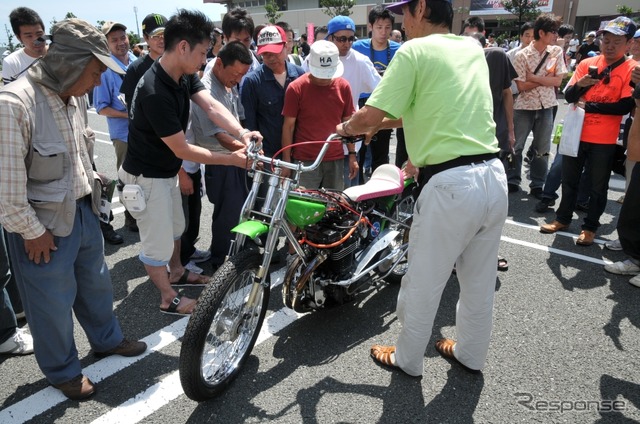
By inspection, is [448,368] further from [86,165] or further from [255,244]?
[86,165]

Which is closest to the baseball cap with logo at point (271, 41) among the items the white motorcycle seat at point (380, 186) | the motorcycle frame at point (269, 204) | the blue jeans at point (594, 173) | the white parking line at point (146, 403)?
the white motorcycle seat at point (380, 186)

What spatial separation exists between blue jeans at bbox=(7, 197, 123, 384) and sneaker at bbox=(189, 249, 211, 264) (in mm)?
1474

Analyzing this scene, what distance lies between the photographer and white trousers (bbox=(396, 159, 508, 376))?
2213 mm

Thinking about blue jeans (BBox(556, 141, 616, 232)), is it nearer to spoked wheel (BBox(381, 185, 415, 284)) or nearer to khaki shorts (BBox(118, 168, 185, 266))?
spoked wheel (BBox(381, 185, 415, 284))

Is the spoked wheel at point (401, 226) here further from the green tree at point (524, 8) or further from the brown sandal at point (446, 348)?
the green tree at point (524, 8)

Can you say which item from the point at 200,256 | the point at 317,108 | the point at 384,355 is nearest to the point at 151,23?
the point at 317,108

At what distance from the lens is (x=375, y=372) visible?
2684 millimetres

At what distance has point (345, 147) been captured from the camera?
4121 millimetres

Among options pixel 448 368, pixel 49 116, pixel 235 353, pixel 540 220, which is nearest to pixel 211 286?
pixel 235 353

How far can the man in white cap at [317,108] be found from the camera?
345 cm

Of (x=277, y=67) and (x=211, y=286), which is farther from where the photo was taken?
(x=277, y=67)

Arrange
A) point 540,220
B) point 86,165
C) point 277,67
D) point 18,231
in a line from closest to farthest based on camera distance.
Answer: point 18,231
point 86,165
point 277,67
point 540,220

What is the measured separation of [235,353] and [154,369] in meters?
0.52

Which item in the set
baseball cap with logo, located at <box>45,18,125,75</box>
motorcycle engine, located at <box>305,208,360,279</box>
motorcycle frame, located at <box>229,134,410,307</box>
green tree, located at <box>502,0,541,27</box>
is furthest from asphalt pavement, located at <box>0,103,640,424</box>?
green tree, located at <box>502,0,541,27</box>
